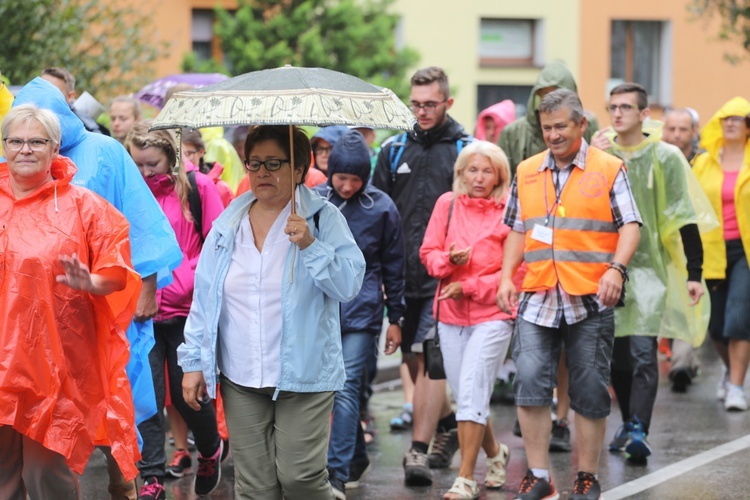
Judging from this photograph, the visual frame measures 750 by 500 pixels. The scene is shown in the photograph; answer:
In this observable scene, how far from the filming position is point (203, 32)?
1049 inches

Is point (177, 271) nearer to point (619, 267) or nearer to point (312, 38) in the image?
point (619, 267)

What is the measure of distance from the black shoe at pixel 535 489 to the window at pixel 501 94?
21546 mm

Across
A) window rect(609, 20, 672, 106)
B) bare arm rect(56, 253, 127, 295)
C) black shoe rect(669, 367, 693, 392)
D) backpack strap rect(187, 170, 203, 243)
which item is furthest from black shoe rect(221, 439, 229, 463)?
window rect(609, 20, 672, 106)

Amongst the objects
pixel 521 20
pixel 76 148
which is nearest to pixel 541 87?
pixel 76 148

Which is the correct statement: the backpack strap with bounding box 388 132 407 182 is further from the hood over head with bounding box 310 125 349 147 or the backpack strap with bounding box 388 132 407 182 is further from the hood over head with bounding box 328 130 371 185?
the hood over head with bounding box 310 125 349 147

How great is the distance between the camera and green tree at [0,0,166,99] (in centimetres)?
1255

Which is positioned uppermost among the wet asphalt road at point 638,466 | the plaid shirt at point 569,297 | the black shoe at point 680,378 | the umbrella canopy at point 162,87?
the umbrella canopy at point 162,87

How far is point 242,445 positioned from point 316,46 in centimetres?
1841

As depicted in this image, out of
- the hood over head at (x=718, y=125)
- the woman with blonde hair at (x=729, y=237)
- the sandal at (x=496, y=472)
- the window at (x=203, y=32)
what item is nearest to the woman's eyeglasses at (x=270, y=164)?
the sandal at (x=496, y=472)

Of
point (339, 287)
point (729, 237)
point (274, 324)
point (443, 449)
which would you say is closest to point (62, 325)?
point (274, 324)

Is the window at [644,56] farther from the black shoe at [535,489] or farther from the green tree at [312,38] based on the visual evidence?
the black shoe at [535,489]

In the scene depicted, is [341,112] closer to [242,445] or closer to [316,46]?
[242,445]

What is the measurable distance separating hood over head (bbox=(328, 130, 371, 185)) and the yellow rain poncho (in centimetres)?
408

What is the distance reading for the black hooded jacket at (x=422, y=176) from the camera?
874cm
